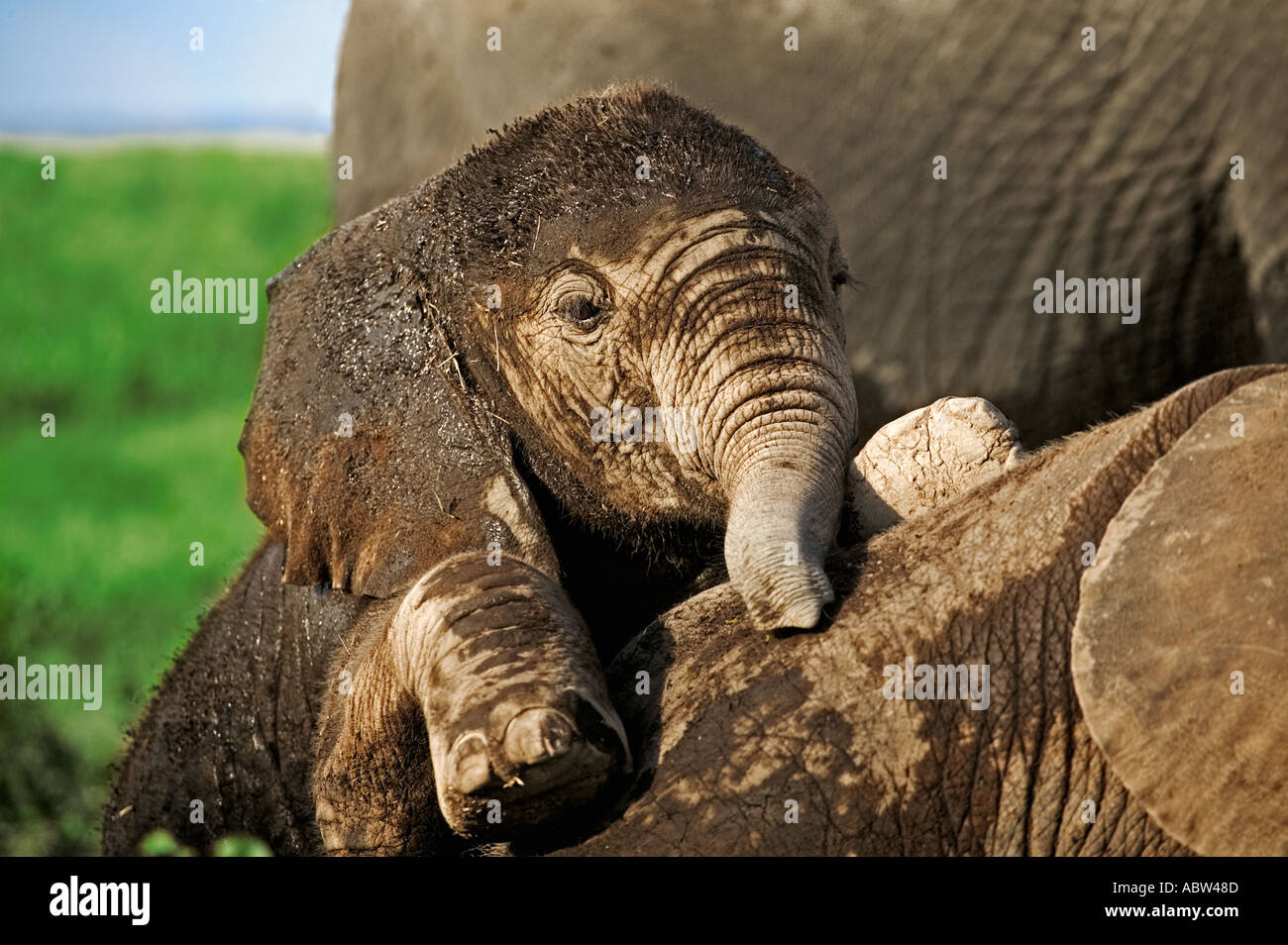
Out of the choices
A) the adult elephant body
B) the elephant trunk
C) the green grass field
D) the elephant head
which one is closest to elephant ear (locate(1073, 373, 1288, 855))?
the elephant trunk

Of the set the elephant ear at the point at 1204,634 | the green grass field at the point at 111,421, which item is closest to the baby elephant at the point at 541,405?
the elephant ear at the point at 1204,634

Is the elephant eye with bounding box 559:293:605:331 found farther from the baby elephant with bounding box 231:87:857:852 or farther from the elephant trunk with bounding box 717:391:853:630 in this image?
the elephant trunk with bounding box 717:391:853:630

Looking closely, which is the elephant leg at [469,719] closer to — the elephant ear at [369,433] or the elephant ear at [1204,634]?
the elephant ear at [369,433]

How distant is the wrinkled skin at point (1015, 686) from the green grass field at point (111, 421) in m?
2.41

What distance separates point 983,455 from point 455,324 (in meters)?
1.04

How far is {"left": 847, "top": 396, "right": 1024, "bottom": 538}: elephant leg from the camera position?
3.12 m

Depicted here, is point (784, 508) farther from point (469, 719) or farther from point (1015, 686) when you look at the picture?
point (469, 719)

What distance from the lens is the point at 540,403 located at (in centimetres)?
346

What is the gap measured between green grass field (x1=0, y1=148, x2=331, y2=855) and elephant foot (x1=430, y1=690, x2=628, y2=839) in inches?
91.7

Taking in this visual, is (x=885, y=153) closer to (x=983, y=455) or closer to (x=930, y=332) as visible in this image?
(x=930, y=332)

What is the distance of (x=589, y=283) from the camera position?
11.0 ft

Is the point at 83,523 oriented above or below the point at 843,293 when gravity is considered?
above

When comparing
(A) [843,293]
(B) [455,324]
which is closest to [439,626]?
(B) [455,324]

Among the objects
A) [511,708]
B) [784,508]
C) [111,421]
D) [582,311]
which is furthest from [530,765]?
[111,421]
